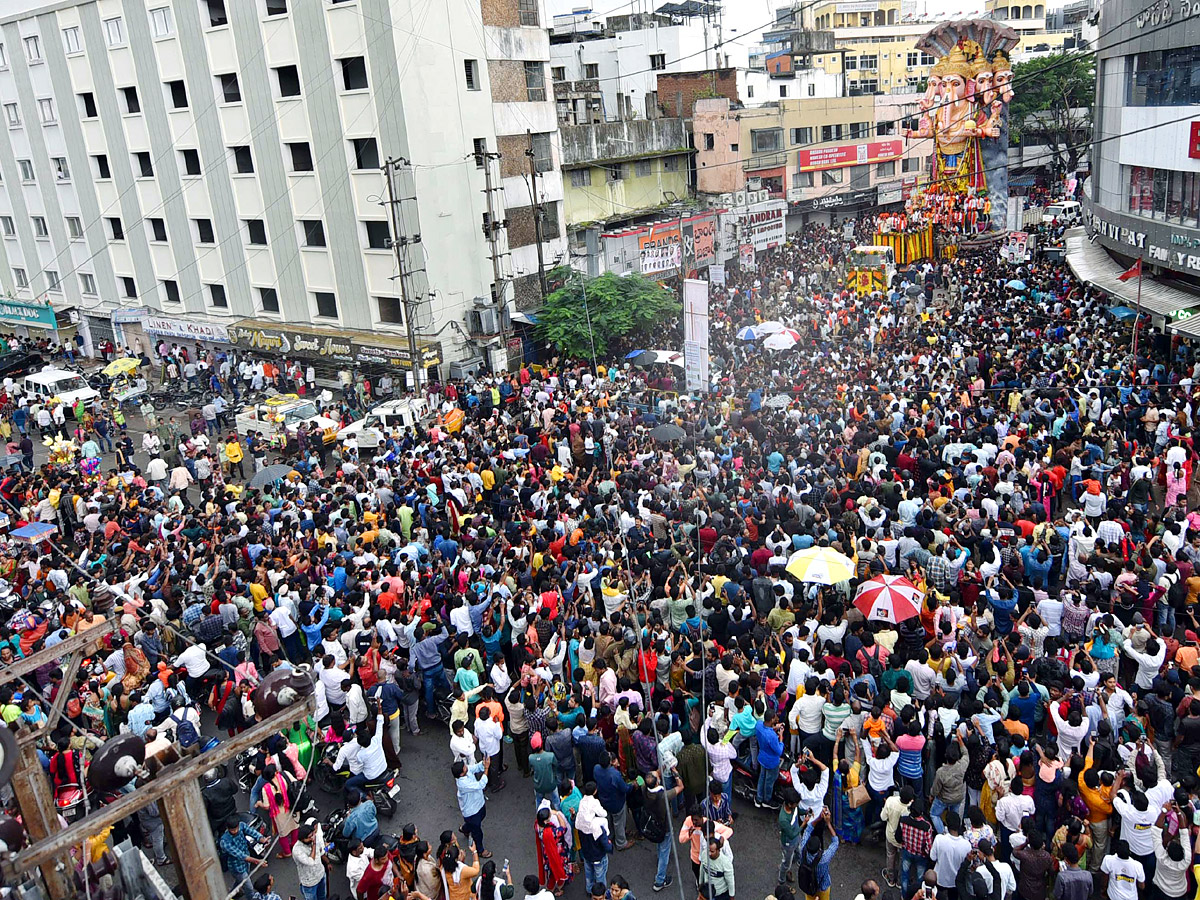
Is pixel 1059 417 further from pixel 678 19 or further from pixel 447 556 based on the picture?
pixel 678 19

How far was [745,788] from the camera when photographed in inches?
368

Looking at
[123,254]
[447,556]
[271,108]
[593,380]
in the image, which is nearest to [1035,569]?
[447,556]

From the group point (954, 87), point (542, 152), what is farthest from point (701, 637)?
point (954, 87)

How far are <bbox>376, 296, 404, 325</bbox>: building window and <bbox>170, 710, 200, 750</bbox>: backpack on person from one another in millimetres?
19867

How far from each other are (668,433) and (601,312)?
38.3 ft

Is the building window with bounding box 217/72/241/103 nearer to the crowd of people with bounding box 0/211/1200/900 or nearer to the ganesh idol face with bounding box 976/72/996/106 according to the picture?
the crowd of people with bounding box 0/211/1200/900

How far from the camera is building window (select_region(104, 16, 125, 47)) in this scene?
31.8m

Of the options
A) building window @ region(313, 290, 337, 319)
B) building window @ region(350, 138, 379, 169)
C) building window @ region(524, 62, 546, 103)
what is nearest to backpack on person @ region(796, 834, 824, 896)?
building window @ region(350, 138, 379, 169)

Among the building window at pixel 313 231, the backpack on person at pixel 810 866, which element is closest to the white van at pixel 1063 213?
the building window at pixel 313 231

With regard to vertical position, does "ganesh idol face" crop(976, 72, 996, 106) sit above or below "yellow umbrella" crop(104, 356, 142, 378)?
above

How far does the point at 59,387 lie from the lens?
26875 millimetres

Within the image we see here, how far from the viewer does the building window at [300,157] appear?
28484 millimetres

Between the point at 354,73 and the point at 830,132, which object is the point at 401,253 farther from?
the point at 830,132

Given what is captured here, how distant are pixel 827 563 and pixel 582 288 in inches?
728
